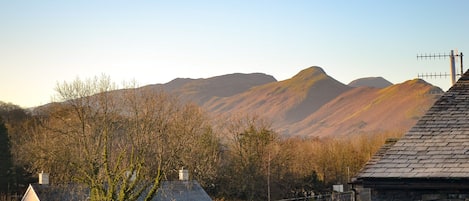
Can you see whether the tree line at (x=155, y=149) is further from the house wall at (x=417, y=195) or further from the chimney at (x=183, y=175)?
the house wall at (x=417, y=195)

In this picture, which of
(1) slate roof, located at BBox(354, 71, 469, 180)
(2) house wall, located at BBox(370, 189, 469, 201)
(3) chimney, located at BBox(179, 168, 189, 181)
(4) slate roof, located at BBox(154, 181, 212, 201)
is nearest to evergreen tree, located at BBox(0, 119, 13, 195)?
(3) chimney, located at BBox(179, 168, 189, 181)

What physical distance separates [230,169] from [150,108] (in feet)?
33.2

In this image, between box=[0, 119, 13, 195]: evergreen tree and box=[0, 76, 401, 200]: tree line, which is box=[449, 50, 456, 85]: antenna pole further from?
box=[0, 119, 13, 195]: evergreen tree

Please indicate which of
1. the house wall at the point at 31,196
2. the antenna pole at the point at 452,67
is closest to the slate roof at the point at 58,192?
the house wall at the point at 31,196

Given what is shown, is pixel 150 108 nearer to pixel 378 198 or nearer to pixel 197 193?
pixel 197 193

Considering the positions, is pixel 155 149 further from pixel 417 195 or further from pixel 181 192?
pixel 417 195

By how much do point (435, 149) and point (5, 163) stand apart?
33763mm

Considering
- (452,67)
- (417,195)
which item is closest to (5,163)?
(452,67)

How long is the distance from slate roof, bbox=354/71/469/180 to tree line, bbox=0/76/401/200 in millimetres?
14232

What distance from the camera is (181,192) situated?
30.8m

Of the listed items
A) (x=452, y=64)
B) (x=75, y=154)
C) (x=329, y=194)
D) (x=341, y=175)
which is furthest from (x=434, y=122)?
(x=341, y=175)

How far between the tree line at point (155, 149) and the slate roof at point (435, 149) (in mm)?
14232

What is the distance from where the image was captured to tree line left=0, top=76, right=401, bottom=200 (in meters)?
29.9

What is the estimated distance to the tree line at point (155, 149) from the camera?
98.1 feet
